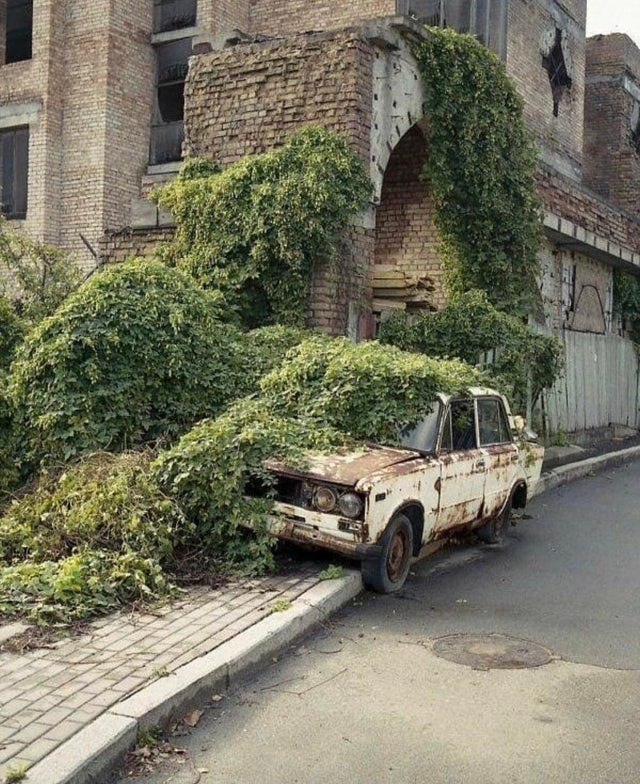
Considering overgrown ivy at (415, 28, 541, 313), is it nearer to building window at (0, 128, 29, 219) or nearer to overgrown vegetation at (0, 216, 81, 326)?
overgrown vegetation at (0, 216, 81, 326)

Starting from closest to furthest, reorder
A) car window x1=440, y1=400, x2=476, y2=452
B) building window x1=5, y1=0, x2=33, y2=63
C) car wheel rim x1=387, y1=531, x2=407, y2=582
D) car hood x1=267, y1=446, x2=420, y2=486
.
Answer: car hood x1=267, y1=446, x2=420, y2=486 < car wheel rim x1=387, y1=531, x2=407, y2=582 < car window x1=440, y1=400, x2=476, y2=452 < building window x1=5, y1=0, x2=33, y2=63

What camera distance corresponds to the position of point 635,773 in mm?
4297

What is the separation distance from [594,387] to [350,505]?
14.6 meters

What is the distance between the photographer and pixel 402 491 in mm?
7395

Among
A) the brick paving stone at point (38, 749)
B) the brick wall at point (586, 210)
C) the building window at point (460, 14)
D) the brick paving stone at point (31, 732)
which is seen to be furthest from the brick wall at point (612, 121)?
the brick paving stone at point (38, 749)

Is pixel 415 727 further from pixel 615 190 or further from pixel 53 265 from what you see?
pixel 615 190

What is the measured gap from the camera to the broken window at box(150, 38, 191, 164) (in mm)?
23797

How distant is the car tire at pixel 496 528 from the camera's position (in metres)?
9.55

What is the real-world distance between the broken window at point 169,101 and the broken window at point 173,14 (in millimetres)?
472

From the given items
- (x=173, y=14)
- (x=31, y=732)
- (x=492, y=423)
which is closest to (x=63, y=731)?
(x=31, y=732)

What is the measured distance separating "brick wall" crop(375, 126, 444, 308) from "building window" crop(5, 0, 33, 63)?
13.8 meters

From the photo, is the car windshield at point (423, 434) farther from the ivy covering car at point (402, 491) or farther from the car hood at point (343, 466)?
the car hood at point (343, 466)

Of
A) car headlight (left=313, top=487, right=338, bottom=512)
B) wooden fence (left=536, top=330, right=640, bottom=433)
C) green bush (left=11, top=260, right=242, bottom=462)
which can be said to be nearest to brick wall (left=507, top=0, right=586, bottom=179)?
wooden fence (left=536, top=330, right=640, bottom=433)

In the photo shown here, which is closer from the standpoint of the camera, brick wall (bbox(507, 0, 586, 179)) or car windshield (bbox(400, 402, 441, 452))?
car windshield (bbox(400, 402, 441, 452))
